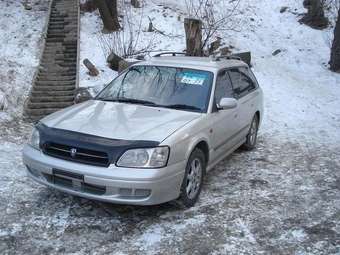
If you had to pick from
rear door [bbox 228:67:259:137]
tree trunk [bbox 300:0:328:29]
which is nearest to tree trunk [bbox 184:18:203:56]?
rear door [bbox 228:67:259:137]

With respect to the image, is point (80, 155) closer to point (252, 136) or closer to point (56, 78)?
point (252, 136)

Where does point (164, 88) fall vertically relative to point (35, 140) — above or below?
above

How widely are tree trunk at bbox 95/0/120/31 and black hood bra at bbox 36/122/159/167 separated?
33.2ft

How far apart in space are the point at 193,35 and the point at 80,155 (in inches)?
263

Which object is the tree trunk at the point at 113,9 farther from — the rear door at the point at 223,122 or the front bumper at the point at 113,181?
the front bumper at the point at 113,181

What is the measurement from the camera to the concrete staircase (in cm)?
1015

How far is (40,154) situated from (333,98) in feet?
28.3

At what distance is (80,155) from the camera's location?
195 inches

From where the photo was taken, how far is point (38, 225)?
506cm

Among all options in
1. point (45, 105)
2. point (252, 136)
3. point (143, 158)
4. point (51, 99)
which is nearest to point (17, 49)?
point (51, 99)

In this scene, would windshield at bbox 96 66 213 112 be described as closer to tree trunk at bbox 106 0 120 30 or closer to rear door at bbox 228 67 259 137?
rear door at bbox 228 67 259 137

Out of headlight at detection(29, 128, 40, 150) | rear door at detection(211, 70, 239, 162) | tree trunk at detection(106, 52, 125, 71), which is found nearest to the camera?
headlight at detection(29, 128, 40, 150)

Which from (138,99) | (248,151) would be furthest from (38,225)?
(248,151)

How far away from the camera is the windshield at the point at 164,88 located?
599cm
